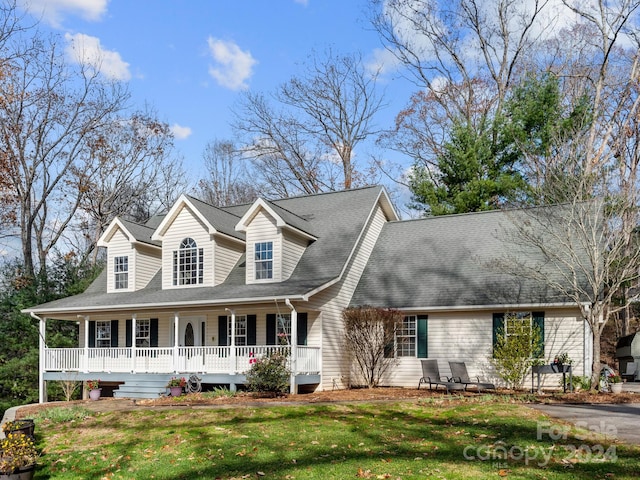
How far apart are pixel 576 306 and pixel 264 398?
8873 mm

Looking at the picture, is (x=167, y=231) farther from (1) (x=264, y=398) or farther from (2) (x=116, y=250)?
(1) (x=264, y=398)

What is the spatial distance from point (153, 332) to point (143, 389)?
3.20 metres

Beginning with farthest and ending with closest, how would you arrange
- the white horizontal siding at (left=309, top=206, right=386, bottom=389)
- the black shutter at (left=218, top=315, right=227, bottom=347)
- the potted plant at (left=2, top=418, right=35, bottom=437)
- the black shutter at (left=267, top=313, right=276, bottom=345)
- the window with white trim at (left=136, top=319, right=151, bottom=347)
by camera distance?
the window with white trim at (left=136, top=319, right=151, bottom=347) → the black shutter at (left=218, top=315, right=227, bottom=347) → the black shutter at (left=267, top=313, right=276, bottom=345) → the white horizontal siding at (left=309, top=206, right=386, bottom=389) → the potted plant at (left=2, top=418, right=35, bottom=437)

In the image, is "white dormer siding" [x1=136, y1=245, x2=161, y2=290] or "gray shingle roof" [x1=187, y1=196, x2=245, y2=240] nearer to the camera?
"gray shingle roof" [x1=187, y1=196, x2=245, y2=240]

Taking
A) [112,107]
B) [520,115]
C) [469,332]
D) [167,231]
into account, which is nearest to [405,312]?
[469,332]

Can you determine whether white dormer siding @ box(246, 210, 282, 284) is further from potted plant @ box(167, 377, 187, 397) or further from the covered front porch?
potted plant @ box(167, 377, 187, 397)

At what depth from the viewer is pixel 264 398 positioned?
56.4 ft

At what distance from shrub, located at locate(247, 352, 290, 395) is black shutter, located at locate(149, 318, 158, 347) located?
630 centimetres

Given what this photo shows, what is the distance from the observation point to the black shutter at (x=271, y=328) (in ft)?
68.5

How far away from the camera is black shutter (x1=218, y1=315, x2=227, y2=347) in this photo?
21.7 meters

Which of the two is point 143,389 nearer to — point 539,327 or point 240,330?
point 240,330

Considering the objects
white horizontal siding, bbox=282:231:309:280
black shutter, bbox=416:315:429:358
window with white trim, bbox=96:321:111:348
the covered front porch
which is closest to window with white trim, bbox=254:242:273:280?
white horizontal siding, bbox=282:231:309:280

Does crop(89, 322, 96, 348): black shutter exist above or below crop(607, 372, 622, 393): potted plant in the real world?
above

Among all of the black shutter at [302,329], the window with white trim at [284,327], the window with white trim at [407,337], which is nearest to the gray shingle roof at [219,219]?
the window with white trim at [284,327]
